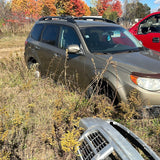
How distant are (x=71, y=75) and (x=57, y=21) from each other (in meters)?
1.58

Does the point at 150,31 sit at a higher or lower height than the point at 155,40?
higher

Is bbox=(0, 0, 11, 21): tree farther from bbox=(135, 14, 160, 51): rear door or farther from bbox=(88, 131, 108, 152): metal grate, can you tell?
bbox=(88, 131, 108, 152): metal grate

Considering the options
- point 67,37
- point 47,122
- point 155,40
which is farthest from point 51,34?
point 155,40

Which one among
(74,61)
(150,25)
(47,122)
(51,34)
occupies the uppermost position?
(150,25)

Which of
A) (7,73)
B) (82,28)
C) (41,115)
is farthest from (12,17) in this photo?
(41,115)

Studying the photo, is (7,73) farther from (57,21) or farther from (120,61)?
(120,61)

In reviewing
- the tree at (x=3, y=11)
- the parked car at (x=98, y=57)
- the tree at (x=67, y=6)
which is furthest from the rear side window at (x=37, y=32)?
the tree at (x=67, y=6)

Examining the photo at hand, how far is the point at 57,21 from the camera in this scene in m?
4.43

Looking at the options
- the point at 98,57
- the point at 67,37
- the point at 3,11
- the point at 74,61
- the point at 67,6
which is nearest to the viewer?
the point at 98,57

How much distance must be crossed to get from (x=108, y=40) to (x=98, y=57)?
2.70 ft

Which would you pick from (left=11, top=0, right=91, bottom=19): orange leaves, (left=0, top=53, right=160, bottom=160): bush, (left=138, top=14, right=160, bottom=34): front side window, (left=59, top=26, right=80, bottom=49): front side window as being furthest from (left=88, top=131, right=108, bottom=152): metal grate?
(left=11, top=0, right=91, bottom=19): orange leaves

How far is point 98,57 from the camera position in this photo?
325cm

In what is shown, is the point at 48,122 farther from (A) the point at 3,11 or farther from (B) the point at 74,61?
(A) the point at 3,11

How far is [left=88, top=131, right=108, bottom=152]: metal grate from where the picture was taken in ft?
5.05
